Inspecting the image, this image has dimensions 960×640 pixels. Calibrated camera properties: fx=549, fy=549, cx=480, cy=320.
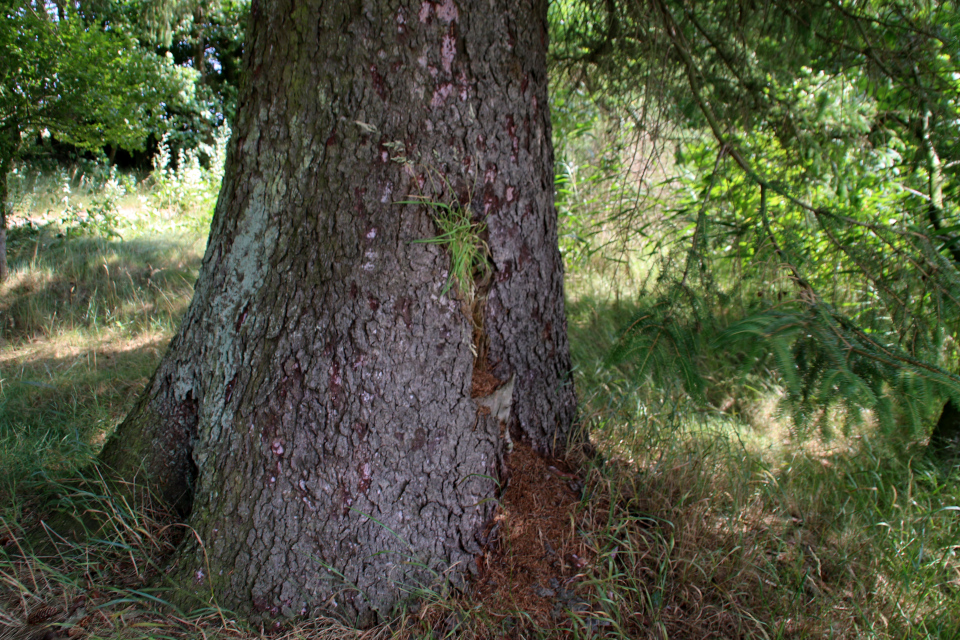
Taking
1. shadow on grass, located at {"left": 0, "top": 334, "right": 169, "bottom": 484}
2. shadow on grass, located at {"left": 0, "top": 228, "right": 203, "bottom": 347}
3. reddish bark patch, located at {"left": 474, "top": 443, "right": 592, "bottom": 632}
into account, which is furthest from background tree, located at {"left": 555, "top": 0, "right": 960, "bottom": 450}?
shadow on grass, located at {"left": 0, "top": 228, "right": 203, "bottom": 347}

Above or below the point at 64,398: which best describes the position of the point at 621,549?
above

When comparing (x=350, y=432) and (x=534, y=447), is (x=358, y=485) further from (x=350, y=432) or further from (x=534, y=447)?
(x=534, y=447)

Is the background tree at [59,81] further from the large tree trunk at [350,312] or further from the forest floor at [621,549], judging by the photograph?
the large tree trunk at [350,312]

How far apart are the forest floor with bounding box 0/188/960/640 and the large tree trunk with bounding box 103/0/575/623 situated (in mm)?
170

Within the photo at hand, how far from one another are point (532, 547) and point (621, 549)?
1.09 ft

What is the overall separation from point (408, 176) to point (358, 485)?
992 millimetres

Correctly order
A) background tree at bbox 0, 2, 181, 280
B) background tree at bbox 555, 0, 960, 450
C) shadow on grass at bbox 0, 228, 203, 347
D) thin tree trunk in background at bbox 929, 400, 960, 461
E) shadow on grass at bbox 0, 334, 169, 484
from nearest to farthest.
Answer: background tree at bbox 555, 0, 960, 450 → shadow on grass at bbox 0, 334, 169, 484 → thin tree trunk in background at bbox 929, 400, 960, 461 → shadow on grass at bbox 0, 228, 203, 347 → background tree at bbox 0, 2, 181, 280

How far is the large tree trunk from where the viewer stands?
1.72 meters

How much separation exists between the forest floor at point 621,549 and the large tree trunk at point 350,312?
170mm

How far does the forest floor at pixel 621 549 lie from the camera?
1.71m

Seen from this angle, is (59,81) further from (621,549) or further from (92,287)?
(621,549)

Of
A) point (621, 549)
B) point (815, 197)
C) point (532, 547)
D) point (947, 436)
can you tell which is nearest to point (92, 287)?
point (532, 547)

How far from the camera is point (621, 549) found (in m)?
1.98

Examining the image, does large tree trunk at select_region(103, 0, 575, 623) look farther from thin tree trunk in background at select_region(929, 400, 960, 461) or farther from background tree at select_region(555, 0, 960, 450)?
thin tree trunk in background at select_region(929, 400, 960, 461)
